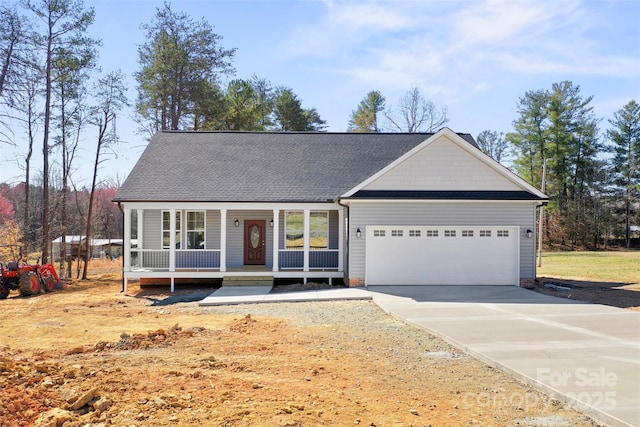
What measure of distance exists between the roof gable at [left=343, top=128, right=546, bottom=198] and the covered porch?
2252 millimetres

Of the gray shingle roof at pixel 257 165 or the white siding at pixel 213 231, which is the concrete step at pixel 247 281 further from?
the gray shingle roof at pixel 257 165

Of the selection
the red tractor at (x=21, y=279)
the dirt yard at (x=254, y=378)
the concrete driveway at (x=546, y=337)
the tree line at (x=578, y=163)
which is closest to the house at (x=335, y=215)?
the concrete driveway at (x=546, y=337)

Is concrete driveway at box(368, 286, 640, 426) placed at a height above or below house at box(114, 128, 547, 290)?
below

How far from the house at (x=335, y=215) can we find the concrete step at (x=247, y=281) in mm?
172

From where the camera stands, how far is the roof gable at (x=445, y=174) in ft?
52.9

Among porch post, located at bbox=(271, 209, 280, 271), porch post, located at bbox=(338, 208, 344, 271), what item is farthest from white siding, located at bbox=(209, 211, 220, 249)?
porch post, located at bbox=(338, 208, 344, 271)

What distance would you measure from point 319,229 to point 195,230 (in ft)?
15.3

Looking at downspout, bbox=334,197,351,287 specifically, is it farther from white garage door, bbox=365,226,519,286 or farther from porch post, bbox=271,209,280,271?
porch post, bbox=271,209,280,271

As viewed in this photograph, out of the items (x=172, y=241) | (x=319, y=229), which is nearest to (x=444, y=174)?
(x=319, y=229)

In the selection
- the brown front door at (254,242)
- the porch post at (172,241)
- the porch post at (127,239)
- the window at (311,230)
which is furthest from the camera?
the brown front door at (254,242)

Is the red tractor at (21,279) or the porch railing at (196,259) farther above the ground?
the porch railing at (196,259)

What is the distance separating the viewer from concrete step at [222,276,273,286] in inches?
672

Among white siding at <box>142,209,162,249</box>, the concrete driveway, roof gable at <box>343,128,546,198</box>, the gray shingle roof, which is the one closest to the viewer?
the concrete driveway

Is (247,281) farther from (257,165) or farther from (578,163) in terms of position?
(578,163)
